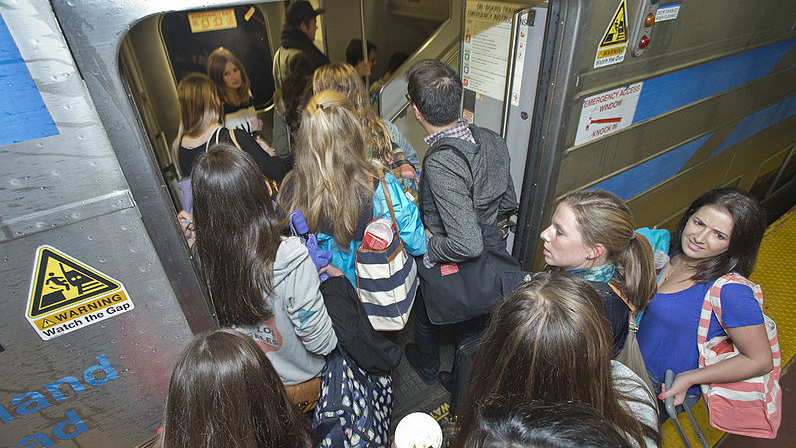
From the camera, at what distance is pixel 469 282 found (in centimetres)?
212

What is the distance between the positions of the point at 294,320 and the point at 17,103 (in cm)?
109

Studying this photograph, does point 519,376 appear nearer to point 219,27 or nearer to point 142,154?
point 142,154

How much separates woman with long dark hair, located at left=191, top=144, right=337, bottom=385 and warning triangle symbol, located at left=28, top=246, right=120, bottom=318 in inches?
13.6

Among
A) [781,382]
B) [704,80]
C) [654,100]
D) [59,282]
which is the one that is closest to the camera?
A: [59,282]

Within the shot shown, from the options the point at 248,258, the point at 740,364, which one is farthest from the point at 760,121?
the point at 248,258

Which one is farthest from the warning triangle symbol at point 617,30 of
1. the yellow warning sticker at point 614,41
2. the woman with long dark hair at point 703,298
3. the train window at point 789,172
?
the train window at point 789,172

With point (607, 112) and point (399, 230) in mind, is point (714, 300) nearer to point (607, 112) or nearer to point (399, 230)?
point (607, 112)

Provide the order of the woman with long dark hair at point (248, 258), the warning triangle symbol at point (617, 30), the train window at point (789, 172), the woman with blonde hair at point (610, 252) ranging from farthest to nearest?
the train window at point (789, 172) → the warning triangle symbol at point (617, 30) → the woman with blonde hair at point (610, 252) → the woman with long dark hair at point (248, 258)

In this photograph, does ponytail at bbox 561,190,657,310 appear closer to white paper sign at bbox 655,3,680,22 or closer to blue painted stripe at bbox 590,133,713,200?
blue painted stripe at bbox 590,133,713,200

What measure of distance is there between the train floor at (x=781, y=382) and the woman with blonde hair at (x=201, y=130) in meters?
1.65

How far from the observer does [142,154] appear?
1305mm

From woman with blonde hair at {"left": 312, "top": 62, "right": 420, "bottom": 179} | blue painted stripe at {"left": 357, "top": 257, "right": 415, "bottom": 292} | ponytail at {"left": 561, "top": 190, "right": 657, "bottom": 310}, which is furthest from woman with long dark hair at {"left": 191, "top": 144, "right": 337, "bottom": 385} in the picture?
ponytail at {"left": 561, "top": 190, "right": 657, "bottom": 310}

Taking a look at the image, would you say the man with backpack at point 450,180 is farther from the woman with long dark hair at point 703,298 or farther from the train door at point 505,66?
the woman with long dark hair at point 703,298

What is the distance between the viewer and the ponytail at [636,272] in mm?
1624
